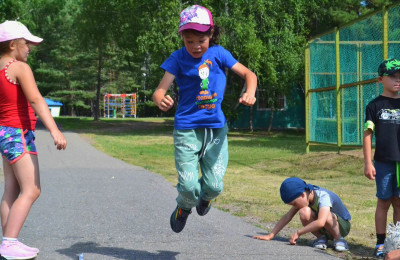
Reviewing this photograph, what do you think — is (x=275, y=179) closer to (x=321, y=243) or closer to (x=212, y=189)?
(x=321, y=243)

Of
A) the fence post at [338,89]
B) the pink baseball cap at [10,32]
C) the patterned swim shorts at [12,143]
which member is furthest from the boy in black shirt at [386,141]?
the fence post at [338,89]

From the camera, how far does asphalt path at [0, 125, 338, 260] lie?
542 cm

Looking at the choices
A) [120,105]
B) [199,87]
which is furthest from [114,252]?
[120,105]

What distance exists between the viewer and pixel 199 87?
5.18 meters

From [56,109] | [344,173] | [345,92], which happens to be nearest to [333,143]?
[345,92]

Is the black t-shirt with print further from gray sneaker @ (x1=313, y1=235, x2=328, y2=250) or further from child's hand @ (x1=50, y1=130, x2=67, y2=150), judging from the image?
child's hand @ (x1=50, y1=130, x2=67, y2=150)

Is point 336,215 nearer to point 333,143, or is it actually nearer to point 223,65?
point 223,65

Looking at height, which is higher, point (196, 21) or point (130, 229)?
point (196, 21)

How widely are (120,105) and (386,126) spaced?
58.5m

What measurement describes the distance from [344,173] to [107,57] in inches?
1937

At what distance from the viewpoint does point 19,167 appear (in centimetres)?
490

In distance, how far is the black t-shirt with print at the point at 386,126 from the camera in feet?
18.2

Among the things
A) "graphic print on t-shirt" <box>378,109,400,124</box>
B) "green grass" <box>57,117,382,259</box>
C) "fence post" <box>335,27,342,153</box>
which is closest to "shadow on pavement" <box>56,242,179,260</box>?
"green grass" <box>57,117,382,259</box>

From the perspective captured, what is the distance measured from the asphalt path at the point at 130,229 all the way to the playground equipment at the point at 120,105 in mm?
51629
